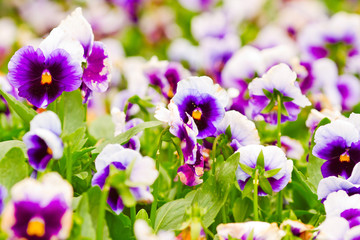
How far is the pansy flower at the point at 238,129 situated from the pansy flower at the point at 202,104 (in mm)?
53

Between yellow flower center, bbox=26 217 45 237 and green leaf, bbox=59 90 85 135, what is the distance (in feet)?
1.33

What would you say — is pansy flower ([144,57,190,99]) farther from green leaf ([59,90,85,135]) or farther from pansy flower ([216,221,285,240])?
pansy flower ([216,221,285,240])

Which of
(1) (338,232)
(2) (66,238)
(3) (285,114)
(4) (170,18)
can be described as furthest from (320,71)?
(4) (170,18)

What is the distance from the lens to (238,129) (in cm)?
109

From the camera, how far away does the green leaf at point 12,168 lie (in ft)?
2.99

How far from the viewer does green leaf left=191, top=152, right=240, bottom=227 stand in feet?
3.20

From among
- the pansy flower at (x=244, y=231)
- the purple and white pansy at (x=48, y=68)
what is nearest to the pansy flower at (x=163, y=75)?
the purple and white pansy at (x=48, y=68)

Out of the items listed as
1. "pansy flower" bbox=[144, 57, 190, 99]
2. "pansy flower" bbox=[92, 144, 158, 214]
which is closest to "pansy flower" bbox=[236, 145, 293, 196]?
"pansy flower" bbox=[92, 144, 158, 214]

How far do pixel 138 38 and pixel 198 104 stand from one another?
2.30 m

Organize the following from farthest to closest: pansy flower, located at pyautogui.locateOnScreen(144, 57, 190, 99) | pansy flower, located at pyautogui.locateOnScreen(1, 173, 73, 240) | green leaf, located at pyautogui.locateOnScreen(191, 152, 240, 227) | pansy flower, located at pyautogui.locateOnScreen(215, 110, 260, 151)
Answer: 1. pansy flower, located at pyautogui.locateOnScreen(144, 57, 190, 99)
2. pansy flower, located at pyautogui.locateOnScreen(215, 110, 260, 151)
3. green leaf, located at pyautogui.locateOnScreen(191, 152, 240, 227)
4. pansy flower, located at pyautogui.locateOnScreen(1, 173, 73, 240)

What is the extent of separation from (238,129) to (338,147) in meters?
0.18

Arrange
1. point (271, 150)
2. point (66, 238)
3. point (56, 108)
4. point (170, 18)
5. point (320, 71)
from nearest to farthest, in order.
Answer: point (66, 238) → point (271, 150) → point (56, 108) → point (320, 71) → point (170, 18)

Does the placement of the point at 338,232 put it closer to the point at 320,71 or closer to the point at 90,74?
the point at 90,74

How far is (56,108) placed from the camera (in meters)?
1.12
